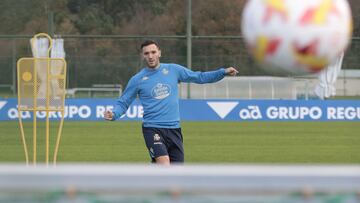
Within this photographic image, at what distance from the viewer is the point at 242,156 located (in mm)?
Result: 17609

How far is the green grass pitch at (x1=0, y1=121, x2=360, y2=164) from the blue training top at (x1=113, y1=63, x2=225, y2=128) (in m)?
6.39

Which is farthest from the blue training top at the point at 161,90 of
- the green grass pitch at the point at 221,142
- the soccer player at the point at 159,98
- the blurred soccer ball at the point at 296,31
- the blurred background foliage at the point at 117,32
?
the blurred background foliage at the point at 117,32

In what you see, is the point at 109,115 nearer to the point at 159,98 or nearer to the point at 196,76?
the point at 159,98

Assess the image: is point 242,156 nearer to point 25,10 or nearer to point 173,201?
point 173,201

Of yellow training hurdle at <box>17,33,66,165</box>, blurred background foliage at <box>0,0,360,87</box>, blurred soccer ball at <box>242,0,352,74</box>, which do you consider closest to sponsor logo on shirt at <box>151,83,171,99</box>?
yellow training hurdle at <box>17,33,66,165</box>

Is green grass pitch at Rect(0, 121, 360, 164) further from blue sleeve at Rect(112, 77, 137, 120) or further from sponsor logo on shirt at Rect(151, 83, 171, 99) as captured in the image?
sponsor logo on shirt at Rect(151, 83, 171, 99)

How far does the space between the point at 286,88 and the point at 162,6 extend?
8439 millimetres

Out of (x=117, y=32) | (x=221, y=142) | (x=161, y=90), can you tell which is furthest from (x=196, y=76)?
(x=117, y=32)

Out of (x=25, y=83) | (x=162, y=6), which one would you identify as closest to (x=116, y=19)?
(x=162, y=6)

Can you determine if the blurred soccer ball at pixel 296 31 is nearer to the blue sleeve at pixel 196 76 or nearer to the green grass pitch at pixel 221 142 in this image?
the blue sleeve at pixel 196 76

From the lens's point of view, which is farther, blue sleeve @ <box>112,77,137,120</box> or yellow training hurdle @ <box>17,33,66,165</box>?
yellow training hurdle @ <box>17,33,66,165</box>

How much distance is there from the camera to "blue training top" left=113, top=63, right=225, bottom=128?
10039 mm

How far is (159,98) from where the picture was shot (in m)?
10.0

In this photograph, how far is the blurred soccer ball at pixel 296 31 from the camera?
5.16 metres
